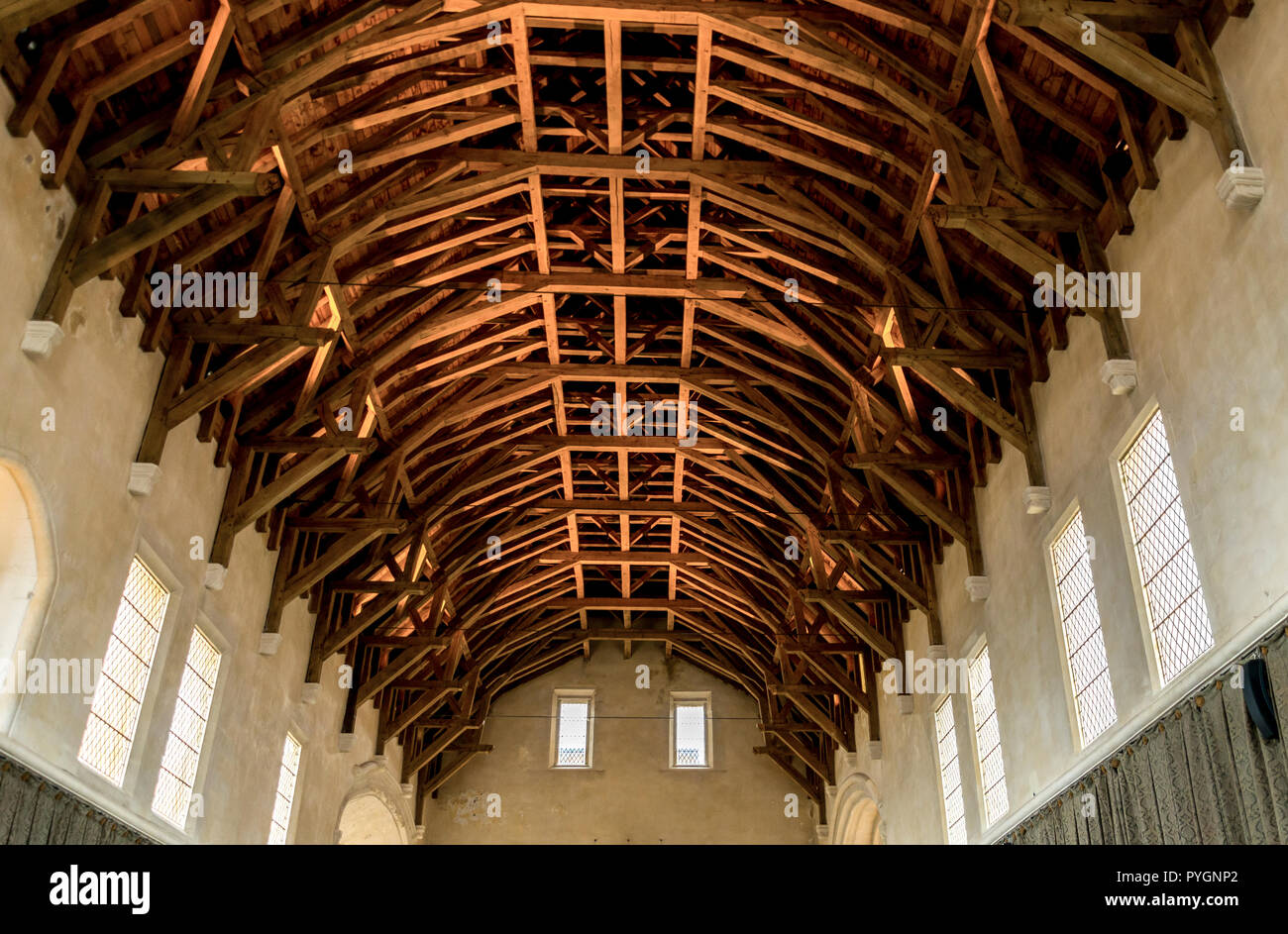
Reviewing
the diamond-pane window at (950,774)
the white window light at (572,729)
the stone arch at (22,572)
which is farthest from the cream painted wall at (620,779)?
the stone arch at (22,572)

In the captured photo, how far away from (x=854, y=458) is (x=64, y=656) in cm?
937

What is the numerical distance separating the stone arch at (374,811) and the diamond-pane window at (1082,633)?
1363 centimetres

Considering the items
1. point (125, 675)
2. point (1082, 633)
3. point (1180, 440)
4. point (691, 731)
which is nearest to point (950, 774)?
point (1082, 633)

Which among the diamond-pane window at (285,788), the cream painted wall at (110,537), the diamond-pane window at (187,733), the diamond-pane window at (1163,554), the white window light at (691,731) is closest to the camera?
the diamond-pane window at (1163,554)

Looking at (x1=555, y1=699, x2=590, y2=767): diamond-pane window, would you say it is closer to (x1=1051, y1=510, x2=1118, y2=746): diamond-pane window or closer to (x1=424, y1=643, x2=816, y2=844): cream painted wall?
(x1=424, y1=643, x2=816, y2=844): cream painted wall

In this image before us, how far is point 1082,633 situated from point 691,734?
63.5 ft

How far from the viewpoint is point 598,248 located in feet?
54.7

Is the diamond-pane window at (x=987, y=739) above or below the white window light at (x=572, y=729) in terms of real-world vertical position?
below

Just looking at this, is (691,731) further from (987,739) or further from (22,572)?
(22,572)

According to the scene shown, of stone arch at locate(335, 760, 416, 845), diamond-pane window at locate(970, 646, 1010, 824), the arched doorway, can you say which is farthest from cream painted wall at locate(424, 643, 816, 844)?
diamond-pane window at locate(970, 646, 1010, 824)

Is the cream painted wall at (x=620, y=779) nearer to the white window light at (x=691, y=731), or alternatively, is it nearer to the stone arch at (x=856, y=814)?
the white window light at (x=691, y=731)

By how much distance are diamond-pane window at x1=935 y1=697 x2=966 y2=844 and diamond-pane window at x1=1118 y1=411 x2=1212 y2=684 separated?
6662 mm

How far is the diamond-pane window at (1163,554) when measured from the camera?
9477mm

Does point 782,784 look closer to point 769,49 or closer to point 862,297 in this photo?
Result: point 862,297
